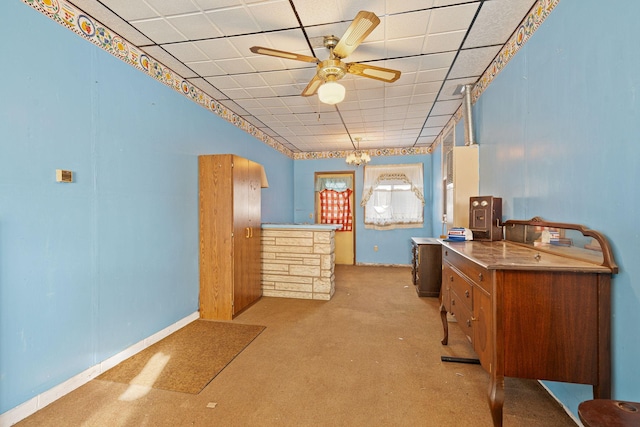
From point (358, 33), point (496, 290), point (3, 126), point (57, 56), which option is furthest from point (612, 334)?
point (57, 56)

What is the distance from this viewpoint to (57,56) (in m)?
1.83

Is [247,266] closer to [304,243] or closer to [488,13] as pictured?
[304,243]

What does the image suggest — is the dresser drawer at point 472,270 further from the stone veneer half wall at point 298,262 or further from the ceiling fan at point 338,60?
the stone veneer half wall at point 298,262

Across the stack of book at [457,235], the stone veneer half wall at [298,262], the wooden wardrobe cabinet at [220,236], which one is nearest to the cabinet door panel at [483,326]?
the stack of book at [457,235]

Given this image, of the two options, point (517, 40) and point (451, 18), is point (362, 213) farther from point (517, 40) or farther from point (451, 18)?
point (451, 18)

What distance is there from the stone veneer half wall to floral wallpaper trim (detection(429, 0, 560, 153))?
246 centimetres

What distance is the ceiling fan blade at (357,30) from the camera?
1.54 metres

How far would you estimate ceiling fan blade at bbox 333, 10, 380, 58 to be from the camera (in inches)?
60.4

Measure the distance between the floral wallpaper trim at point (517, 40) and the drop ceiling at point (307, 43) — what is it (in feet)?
0.15


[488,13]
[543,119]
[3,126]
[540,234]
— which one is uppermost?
[488,13]

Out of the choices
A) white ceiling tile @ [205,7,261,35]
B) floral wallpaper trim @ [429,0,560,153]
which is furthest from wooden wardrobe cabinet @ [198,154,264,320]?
floral wallpaper trim @ [429,0,560,153]

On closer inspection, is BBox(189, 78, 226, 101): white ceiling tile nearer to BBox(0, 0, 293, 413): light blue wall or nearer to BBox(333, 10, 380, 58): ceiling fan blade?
BBox(0, 0, 293, 413): light blue wall

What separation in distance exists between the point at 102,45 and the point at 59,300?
1952 mm

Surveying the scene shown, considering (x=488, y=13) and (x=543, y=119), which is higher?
(x=488, y=13)
